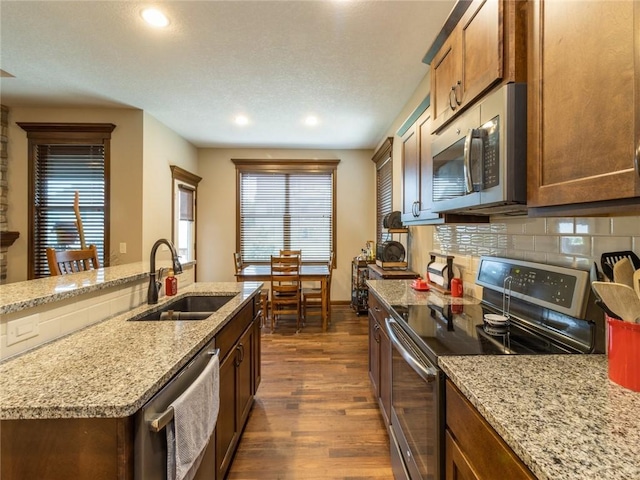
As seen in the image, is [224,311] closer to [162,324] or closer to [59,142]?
[162,324]

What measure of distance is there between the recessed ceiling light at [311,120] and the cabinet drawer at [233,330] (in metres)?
2.70

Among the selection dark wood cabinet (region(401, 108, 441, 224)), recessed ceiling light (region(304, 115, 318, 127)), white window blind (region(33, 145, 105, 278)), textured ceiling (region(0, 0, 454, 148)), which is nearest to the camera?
dark wood cabinet (region(401, 108, 441, 224))

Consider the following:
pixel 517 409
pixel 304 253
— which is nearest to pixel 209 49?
pixel 517 409

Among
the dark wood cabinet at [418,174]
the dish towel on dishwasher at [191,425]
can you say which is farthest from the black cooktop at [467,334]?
the dish towel on dishwasher at [191,425]

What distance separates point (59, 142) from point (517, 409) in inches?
194

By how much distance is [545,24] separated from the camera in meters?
0.92

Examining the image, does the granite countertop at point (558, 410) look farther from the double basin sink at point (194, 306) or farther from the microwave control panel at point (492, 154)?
the double basin sink at point (194, 306)

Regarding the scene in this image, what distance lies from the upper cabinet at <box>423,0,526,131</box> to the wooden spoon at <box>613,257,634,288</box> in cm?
66

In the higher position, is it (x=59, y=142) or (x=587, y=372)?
(x=59, y=142)

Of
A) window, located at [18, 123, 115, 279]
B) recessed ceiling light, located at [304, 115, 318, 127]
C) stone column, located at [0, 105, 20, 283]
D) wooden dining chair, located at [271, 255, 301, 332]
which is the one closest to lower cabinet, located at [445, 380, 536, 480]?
A: wooden dining chair, located at [271, 255, 301, 332]

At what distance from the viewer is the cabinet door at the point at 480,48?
107cm

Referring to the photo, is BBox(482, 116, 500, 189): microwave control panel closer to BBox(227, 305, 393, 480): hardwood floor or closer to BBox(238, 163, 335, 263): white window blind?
BBox(227, 305, 393, 480): hardwood floor

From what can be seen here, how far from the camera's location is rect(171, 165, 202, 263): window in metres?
4.46

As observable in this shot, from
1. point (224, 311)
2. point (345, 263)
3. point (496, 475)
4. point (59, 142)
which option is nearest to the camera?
point (496, 475)
